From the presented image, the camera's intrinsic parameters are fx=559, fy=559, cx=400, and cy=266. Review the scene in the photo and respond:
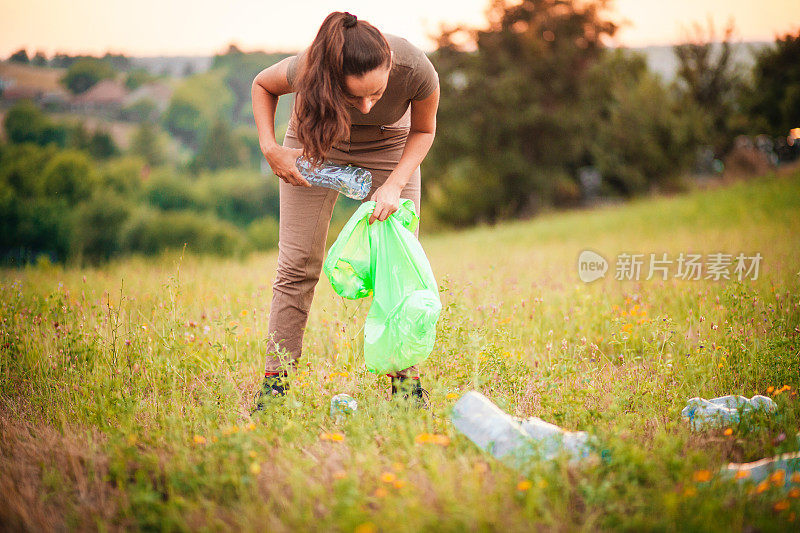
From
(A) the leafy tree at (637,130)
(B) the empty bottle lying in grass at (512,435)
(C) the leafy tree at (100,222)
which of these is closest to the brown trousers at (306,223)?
(B) the empty bottle lying in grass at (512,435)

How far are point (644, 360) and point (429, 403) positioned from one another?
1.47 meters

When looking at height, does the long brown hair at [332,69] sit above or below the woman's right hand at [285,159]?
above

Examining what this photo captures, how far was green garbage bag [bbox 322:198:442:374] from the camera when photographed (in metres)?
2.49

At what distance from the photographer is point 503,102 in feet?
61.2

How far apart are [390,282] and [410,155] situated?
2.05ft

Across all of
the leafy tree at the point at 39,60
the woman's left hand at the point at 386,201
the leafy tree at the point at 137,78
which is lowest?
the woman's left hand at the point at 386,201

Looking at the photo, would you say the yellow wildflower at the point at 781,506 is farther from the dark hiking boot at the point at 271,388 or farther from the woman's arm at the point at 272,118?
the woman's arm at the point at 272,118

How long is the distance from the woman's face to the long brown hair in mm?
20

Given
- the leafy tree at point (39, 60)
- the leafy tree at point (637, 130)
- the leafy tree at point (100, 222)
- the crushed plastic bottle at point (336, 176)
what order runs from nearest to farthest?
the crushed plastic bottle at point (336, 176)
the leafy tree at point (637, 130)
the leafy tree at point (39, 60)
the leafy tree at point (100, 222)

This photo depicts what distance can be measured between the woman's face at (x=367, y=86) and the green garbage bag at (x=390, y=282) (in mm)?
512

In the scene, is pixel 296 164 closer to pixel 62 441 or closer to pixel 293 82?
pixel 293 82

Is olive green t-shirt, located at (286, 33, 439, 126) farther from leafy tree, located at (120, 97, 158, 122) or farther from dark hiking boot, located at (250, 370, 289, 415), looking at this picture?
leafy tree, located at (120, 97, 158, 122)

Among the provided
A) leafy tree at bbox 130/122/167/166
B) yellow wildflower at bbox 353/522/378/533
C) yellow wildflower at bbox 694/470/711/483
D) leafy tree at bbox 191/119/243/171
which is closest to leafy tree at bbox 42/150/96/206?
leafy tree at bbox 130/122/167/166

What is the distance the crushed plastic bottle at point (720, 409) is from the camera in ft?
7.88
